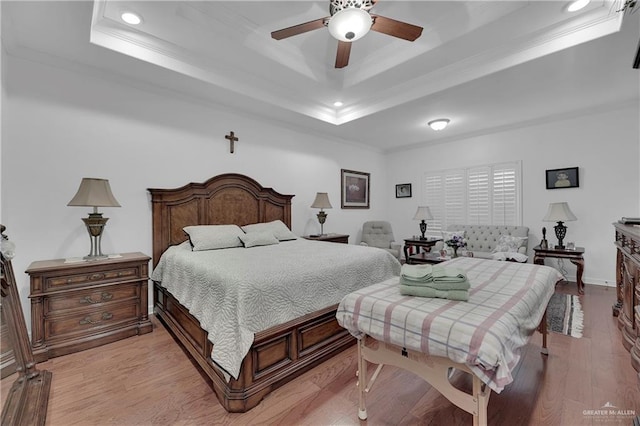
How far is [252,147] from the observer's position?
166 inches

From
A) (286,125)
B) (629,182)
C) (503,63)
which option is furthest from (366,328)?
(629,182)

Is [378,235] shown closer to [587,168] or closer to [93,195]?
[587,168]

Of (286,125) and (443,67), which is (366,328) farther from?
(286,125)

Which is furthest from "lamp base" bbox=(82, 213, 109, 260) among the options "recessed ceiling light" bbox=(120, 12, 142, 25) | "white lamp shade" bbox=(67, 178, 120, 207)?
"recessed ceiling light" bbox=(120, 12, 142, 25)

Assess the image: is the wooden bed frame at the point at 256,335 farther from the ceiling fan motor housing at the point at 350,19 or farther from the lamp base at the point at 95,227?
the ceiling fan motor housing at the point at 350,19

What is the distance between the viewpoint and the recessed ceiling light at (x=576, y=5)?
7.30ft

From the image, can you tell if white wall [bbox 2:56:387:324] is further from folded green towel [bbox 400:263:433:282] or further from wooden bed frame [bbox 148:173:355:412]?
folded green towel [bbox 400:263:433:282]

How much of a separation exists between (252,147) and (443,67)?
2.73m

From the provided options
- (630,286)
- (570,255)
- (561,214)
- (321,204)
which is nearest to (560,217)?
(561,214)

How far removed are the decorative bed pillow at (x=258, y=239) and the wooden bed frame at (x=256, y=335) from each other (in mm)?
595

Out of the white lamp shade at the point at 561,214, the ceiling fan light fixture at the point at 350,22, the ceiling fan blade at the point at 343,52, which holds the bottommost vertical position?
the white lamp shade at the point at 561,214

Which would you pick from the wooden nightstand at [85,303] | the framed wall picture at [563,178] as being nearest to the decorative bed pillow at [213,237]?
the wooden nightstand at [85,303]

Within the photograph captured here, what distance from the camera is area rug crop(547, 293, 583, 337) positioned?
Result: 272 cm

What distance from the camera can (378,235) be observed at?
5664 mm
